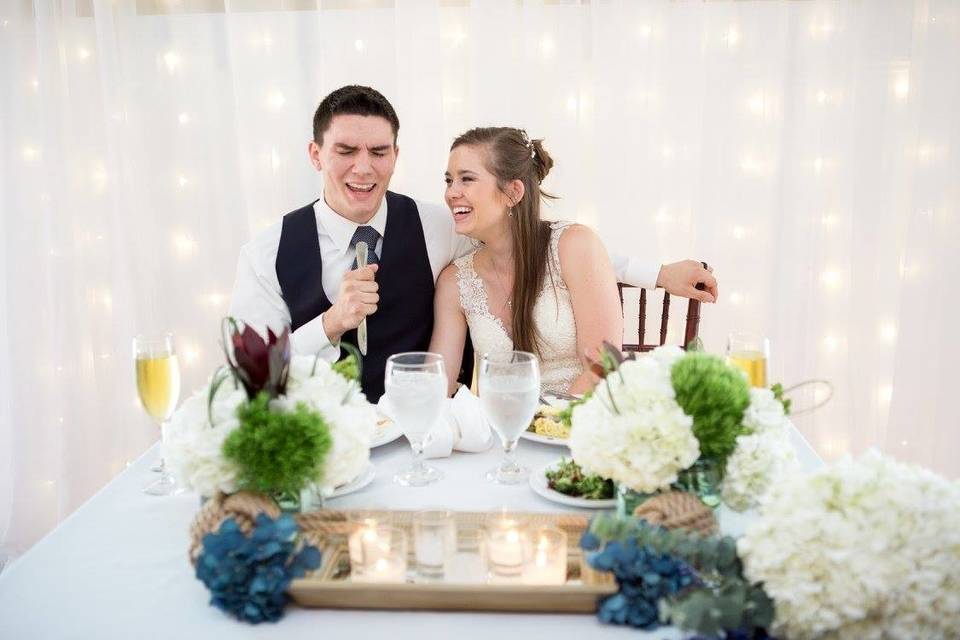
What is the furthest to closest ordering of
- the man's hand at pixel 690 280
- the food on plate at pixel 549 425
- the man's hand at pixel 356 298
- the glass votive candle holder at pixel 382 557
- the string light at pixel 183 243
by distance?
1. the string light at pixel 183 243
2. the man's hand at pixel 690 280
3. the man's hand at pixel 356 298
4. the food on plate at pixel 549 425
5. the glass votive candle holder at pixel 382 557

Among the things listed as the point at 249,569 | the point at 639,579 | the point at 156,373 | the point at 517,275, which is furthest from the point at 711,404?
the point at 517,275

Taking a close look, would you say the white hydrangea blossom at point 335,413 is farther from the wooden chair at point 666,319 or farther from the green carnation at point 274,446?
the wooden chair at point 666,319

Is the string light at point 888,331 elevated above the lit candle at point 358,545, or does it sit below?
below

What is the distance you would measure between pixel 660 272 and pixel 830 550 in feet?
5.56

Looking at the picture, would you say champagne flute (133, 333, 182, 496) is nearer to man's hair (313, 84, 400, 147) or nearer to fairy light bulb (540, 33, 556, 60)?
man's hair (313, 84, 400, 147)

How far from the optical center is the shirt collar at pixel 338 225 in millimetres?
2518

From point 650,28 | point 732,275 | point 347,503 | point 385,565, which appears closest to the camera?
point 385,565

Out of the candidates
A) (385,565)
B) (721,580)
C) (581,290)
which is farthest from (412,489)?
(581,290)

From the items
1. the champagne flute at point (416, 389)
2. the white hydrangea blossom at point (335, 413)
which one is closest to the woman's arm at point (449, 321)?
the champagne flute at point (416, 389)

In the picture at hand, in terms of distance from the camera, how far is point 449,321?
2.53 m

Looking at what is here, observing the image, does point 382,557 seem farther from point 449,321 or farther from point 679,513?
point 449,321

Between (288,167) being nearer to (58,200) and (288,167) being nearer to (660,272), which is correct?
(58,200)

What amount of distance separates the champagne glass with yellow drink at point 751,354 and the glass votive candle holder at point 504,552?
0.50 m

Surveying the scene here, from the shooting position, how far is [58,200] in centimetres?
287
